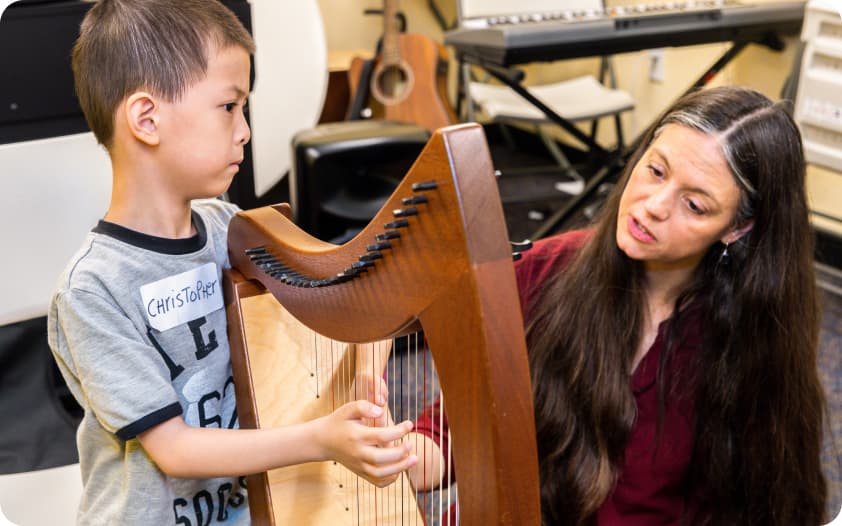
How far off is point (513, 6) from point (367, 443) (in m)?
3.08

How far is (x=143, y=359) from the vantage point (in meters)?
0.82

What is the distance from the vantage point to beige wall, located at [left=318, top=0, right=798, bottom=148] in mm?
3107

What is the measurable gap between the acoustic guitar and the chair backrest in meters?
0.20

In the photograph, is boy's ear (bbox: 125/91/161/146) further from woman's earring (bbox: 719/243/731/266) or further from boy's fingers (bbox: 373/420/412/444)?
woman's earring (bbox: 719/243/731/266)

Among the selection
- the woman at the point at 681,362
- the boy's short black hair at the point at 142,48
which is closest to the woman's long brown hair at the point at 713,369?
the woman at the point at 681,362

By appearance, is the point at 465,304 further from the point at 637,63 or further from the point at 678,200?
the point at 637,63

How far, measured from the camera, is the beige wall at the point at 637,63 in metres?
3.11

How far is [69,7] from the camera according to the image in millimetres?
1234

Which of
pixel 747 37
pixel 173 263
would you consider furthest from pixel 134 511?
pixel 747 37

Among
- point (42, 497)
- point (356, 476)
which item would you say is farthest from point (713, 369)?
point (42, 497)

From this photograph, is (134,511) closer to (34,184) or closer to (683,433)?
(34,184)

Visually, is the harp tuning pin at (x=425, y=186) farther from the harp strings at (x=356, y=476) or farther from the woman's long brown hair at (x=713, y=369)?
the woman's long brown hair at (x=713, y=369)

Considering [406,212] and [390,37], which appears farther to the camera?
[390,37]

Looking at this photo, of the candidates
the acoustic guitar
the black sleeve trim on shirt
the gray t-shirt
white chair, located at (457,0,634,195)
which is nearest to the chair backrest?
white chair, located at (457,0,634,195)
